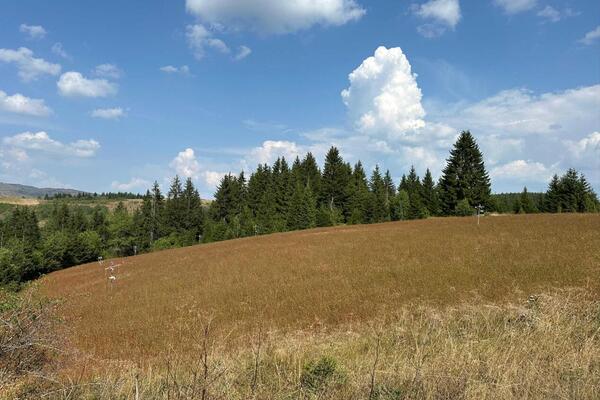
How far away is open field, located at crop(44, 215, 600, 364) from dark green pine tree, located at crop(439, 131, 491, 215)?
90.0 feet

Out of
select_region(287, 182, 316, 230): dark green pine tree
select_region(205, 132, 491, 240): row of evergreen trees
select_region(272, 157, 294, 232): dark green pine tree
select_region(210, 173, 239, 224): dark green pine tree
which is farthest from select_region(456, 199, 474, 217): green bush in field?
select_region(210, 173, 239, 224): dark green pine tree

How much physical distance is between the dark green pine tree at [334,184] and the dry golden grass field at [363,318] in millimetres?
45606

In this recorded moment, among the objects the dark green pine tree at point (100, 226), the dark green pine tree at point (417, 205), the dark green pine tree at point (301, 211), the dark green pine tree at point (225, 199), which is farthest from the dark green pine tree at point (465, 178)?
the dark green pine tree at point (100, 226)

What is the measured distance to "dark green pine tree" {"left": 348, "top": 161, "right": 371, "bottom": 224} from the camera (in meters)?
73.6

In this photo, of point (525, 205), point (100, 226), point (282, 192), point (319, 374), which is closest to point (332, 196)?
point (282, 192)

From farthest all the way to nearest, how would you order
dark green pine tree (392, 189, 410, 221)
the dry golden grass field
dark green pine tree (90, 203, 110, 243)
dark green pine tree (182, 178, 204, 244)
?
dark green pine tree (90, 203, 110, 243), dark green pine tree (182, 178, 204, 244), dark green pine tree (392, 189, 410, 221), the dry golden grass field

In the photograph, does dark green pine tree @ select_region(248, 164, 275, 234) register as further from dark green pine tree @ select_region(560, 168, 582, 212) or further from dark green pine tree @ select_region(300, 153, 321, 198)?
dark green pine tree @ select_region(560, 168, 582, 212)

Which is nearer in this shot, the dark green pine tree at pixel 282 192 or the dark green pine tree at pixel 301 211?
the dark green pine tree at pixel 301 211

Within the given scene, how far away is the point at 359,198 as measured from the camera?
78.2 metres

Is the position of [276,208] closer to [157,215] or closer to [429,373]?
[157,215]

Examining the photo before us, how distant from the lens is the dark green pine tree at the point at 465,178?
58.0 metres

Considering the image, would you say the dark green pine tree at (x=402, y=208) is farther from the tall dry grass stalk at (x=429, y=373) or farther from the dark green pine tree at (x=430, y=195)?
the tall dry grass stalk at (x=429, y=373)

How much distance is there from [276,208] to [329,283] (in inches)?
2389

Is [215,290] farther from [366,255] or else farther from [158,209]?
[158,209]
